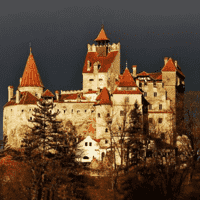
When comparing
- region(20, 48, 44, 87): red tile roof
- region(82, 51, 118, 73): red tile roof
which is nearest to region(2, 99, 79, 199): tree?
region(20, 48, 44, 87): red tile roof

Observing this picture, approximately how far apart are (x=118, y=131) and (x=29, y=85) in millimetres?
24954

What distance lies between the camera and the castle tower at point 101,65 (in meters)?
100

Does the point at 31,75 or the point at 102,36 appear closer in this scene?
the point at 31,75

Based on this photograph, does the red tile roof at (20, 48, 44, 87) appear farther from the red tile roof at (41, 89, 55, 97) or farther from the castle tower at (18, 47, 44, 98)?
the red tile roof at (41, 89, 55, 97)

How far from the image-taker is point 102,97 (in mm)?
91188

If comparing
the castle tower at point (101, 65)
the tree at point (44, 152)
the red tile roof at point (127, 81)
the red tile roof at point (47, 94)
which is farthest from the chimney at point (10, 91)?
the red tile roof at point (127, 81)

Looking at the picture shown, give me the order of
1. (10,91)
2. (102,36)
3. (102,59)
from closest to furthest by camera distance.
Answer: (10,91) → (102,59) → (102,36)

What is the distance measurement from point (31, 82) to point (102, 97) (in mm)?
16613

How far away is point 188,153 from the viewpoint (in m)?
68.8

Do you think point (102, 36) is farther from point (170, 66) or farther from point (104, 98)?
point (104, 98)

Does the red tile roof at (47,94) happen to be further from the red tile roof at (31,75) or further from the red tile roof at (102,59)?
the red tile roof at (102,59)

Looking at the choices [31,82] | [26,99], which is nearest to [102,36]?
[31,82]

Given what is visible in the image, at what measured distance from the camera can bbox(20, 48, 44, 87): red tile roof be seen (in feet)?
335

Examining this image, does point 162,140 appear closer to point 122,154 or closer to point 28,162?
point 122,154
